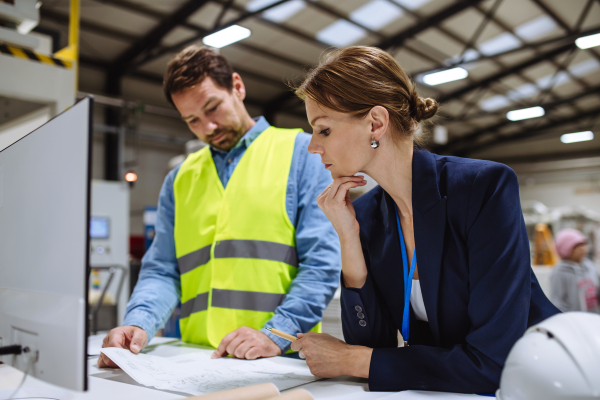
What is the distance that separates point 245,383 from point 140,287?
740 millimetres

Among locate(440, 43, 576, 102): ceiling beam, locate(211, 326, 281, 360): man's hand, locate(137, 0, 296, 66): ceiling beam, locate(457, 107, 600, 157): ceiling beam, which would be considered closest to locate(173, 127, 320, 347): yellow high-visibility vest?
locate(211, 326, 281, 360): man's hand

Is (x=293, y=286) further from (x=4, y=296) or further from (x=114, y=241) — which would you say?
(x=114, y=241)

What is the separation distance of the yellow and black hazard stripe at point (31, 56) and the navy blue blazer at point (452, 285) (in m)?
1.82

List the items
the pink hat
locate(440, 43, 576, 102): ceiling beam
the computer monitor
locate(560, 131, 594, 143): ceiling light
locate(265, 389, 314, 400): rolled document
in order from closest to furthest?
the computer monitor < locate(265, 389, 314, 400): rolled document < the pink hat < locate(440, 43, 576, 102): ceiling beam < locate(560, 131, 594, 143): ceiling light

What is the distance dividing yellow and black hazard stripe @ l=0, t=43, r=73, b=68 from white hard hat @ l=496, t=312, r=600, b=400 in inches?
90.3

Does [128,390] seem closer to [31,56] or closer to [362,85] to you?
[362,85]

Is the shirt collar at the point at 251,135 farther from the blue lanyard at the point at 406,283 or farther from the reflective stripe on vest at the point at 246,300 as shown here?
the blue lanyard at the point at 406,283

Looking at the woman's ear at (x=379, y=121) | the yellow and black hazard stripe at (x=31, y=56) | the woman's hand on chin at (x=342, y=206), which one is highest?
the yellow and black hazard stripe at (x=31, y=56)

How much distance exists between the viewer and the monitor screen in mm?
6486

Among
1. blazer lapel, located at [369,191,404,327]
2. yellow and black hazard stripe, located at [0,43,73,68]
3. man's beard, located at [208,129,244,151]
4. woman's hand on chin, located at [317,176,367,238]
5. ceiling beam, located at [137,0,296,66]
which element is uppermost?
ceiling beam, located at [137,0,296,66]

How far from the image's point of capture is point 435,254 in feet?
3.43

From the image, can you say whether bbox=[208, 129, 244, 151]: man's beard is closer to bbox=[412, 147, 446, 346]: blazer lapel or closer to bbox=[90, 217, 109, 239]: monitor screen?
bbox=[412, 147, 446, 346]: blazer lapel

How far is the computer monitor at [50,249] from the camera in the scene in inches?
24.3

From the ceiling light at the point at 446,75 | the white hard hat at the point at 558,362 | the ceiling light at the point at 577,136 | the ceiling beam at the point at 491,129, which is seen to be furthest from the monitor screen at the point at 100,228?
the ceiling light at the point at 577,136
